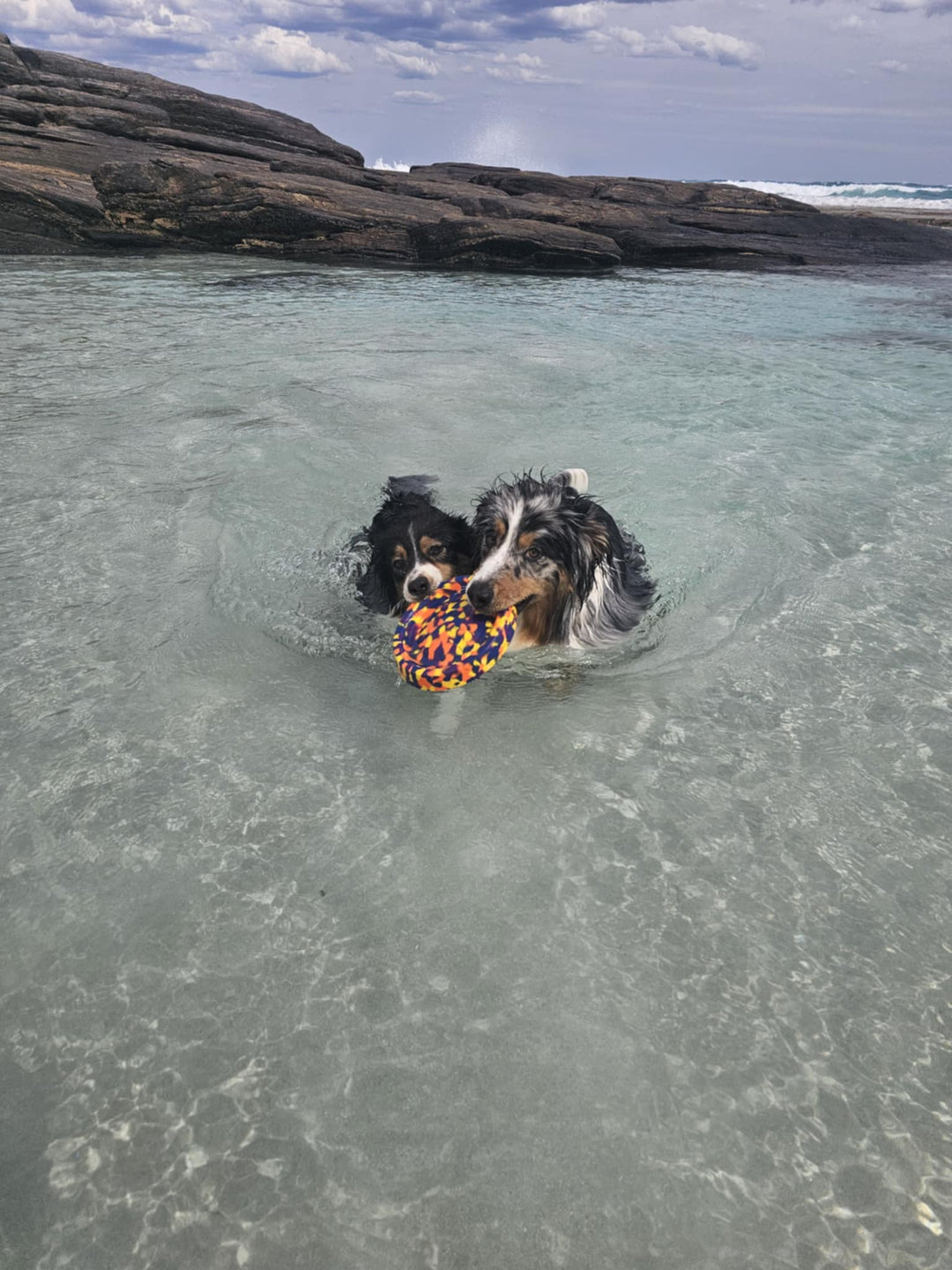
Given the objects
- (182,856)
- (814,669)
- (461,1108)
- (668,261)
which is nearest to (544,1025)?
(461,1108)

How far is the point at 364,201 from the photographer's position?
26.3m

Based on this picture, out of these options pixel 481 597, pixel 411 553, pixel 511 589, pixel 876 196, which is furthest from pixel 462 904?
pixel 876 196

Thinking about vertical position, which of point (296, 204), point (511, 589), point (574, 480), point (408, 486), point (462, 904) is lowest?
point (462, 904)

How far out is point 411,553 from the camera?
16.0 feet

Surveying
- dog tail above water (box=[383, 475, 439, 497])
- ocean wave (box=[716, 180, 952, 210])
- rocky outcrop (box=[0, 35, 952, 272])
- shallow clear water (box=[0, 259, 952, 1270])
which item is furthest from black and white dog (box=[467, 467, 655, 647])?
ocean wave (box=[716, 180, 952, 210])

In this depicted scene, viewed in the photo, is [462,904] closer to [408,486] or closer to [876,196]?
[408,486]

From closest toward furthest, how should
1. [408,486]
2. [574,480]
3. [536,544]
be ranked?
[536,544]
[574,480]
[408,486]

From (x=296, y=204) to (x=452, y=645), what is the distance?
2491cm

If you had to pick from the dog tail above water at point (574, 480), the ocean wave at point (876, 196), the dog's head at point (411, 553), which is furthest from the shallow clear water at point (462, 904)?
the ocean wave at point (876, 196)

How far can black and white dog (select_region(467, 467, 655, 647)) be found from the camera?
4.23 m

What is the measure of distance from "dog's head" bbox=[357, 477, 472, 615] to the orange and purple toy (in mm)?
546

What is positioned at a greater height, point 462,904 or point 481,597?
point 481,597

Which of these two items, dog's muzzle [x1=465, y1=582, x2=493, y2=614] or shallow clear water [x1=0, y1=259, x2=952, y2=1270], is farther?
dog's muzzle [x1=465, y1=582, x2=493, y2=614]

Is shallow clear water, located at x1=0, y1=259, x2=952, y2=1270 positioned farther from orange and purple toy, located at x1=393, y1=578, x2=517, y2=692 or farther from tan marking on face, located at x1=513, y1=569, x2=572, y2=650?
orange and purple toy, located at x1=393, y1=578, x2=517, y2=692
